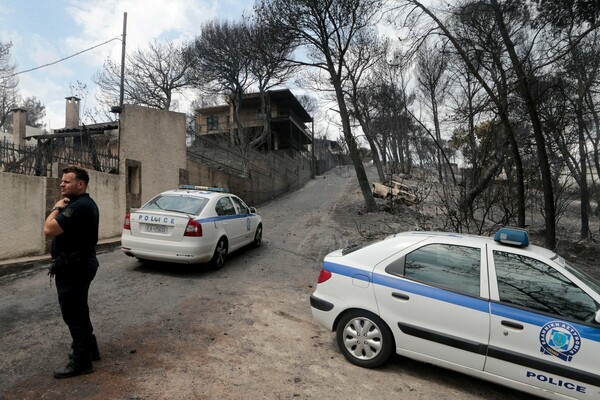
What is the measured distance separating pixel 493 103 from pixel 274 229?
7554mm

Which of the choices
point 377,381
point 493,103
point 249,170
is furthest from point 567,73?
point 249,170

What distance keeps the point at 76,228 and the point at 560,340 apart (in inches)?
157

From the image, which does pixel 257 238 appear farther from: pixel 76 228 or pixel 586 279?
pixel 586 279

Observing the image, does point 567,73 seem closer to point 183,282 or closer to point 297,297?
point 297,297

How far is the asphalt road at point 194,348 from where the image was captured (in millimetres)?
3061

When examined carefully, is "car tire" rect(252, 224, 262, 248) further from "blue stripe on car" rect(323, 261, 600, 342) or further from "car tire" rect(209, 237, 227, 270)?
"blue stripe on car" rect(323, 261, 600, 342)

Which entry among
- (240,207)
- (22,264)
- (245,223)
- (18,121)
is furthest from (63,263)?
(18,121)

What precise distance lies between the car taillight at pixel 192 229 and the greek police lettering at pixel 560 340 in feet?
16.7

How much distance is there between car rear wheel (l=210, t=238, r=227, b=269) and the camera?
6.98 meters

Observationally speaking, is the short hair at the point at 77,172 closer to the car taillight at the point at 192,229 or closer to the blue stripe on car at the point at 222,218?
the car taillight at the point at 192,229

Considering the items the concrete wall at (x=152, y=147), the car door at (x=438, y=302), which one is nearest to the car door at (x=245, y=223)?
the concrete wall at (x=152, y=147)

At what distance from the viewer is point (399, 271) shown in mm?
3549

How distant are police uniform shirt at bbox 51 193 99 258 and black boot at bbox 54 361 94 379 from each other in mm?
955

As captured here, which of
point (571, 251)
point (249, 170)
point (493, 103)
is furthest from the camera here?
point (249, 170)
